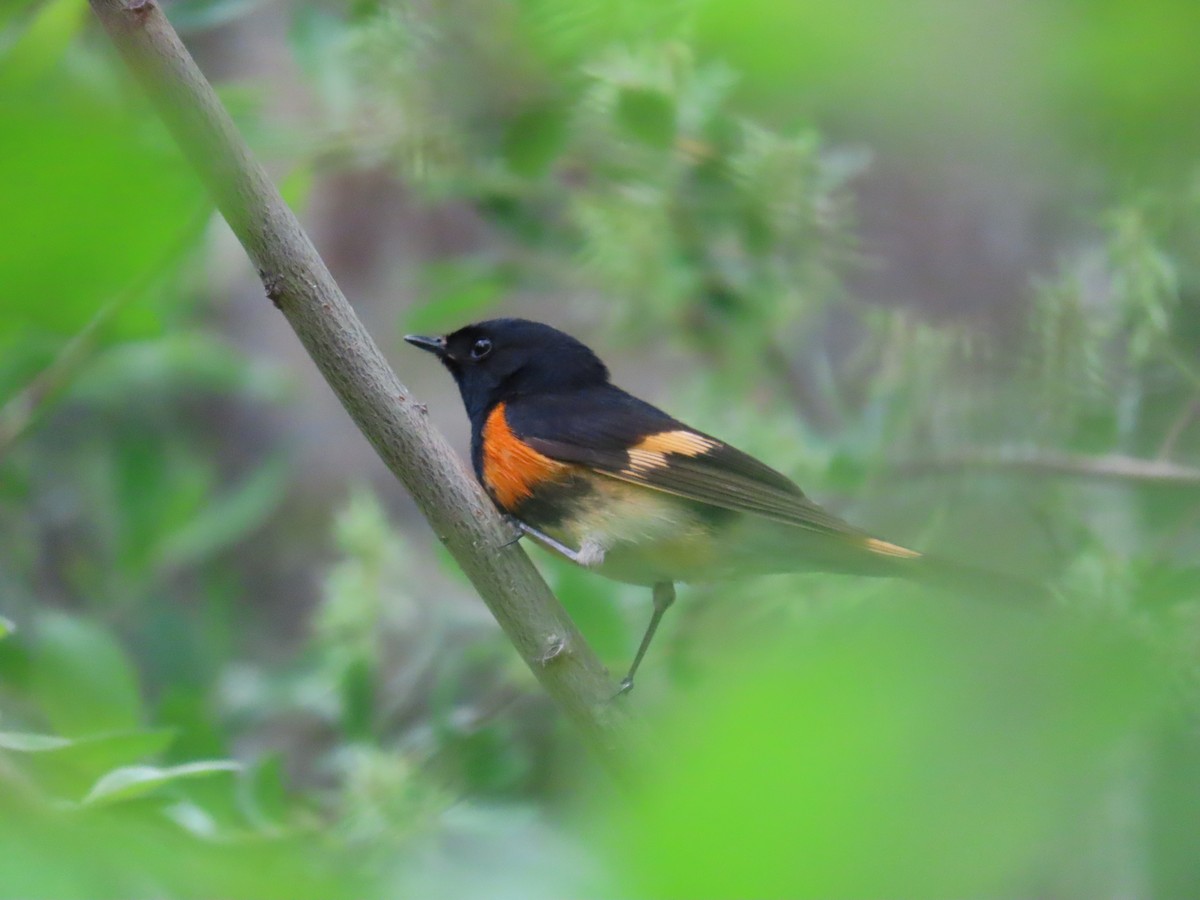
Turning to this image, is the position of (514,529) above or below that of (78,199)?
below

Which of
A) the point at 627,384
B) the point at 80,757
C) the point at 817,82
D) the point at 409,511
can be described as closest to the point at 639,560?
the point at 80,757

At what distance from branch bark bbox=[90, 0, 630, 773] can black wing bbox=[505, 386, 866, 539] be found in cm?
54

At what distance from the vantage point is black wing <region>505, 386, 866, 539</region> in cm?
206

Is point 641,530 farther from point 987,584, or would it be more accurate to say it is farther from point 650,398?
point 650,398

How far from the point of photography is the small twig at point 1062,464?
79.2 inches

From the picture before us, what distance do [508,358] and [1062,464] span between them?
114cm

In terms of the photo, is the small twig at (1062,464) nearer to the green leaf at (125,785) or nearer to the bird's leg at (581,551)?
the bird's leg at (581,551)

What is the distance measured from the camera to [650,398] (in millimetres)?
5426

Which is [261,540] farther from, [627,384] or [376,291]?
[627,384]

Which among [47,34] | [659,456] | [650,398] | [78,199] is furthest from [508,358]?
[650,398]

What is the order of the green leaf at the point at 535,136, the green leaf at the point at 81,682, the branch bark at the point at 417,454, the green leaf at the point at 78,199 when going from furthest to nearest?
the green leaf at the point at 535,136 → the green leaf at the point at 81,682 → the branch bark at the point at 417,454 → the green leaf at the point at 78,199

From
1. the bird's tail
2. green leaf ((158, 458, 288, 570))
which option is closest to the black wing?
green leaf ((158, 458, 288, 570))

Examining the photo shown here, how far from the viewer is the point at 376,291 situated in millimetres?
5195

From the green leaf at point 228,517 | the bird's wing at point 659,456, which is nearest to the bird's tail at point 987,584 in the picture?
the bird's wing at point 659,456
